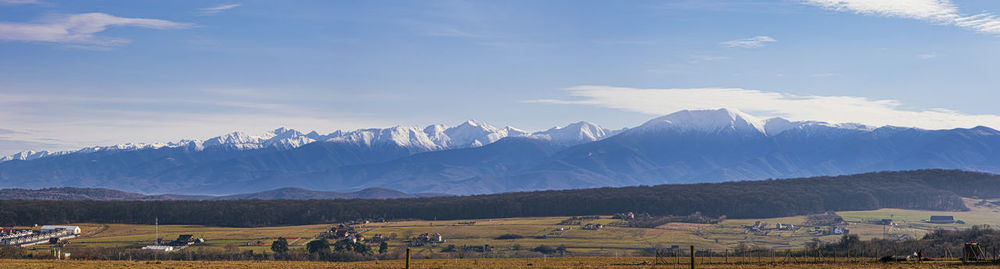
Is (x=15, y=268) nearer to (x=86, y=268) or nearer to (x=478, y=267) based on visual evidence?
(x=86, y=268)

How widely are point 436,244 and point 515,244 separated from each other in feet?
58.4

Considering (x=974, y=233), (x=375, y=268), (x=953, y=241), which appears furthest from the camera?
(x=974, y=233)

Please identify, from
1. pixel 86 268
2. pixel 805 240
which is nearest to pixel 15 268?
pixel 86 268

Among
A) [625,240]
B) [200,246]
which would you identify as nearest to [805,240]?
[625,240]

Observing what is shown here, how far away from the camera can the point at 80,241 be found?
626 feet

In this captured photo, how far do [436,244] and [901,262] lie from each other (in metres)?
122

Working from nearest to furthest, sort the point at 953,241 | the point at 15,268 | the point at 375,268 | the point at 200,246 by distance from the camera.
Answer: the point at 15,268 < the point at 375,268 < the point at 953,241 < the point at 200,246

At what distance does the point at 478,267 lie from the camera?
7531 centimetres

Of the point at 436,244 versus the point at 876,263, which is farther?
the point at 436,244

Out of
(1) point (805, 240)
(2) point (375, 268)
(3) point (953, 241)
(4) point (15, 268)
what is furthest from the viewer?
(1) point (805, 240)

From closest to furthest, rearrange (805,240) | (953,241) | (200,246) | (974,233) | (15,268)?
1. (15,268)
2. (953,241)
3. (974,233)
4. (200,246)
5. (805,240)

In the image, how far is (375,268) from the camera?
7450cm

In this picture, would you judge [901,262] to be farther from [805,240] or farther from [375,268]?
[805,240]

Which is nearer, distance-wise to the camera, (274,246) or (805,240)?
(274,246)
